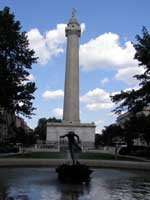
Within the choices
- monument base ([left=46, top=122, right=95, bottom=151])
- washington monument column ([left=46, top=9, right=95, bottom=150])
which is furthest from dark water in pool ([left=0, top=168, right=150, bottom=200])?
monument base ([left=46, top=122, right=95, bottom=151])

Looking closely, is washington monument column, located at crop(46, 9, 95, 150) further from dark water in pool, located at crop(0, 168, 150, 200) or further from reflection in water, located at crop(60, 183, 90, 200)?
reflection in water, located at crop(60, 183, 90, 200)

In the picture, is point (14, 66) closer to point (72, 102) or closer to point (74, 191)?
point (74, 191)

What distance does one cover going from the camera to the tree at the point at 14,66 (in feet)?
118

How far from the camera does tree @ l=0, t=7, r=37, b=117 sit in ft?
118

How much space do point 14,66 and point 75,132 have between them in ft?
135

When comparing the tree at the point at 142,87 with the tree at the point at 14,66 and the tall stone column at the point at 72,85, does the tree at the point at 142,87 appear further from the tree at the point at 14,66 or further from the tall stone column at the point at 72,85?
the tall stone column at the point at 72,85

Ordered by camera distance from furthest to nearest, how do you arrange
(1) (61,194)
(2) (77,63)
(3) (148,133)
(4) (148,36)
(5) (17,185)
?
(2) (77,63)
(3) (148,133)
(4) (148,36)
(5) (17,185)
(1) (61,194)

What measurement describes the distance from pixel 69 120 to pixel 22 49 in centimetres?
3981

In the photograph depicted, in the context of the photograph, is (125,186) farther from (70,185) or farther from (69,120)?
(69,120)

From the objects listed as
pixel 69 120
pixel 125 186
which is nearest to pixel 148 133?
pixel 69 120

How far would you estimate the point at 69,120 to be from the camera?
251ft

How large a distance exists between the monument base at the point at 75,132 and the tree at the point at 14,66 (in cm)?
3911

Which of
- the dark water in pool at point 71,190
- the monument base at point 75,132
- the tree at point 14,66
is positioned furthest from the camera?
the monument base at point 75,132

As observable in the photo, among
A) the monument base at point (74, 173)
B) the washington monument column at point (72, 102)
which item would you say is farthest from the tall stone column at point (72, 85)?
the monument base at point (74, 173)
